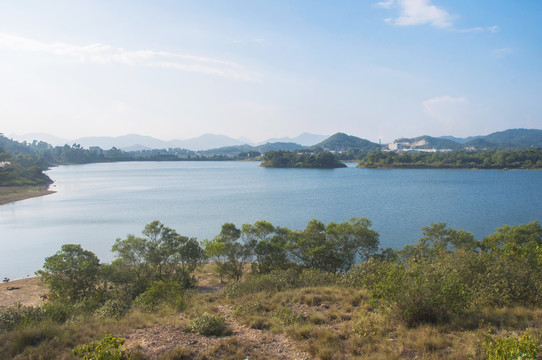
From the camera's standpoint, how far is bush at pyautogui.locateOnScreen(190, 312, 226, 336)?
7.29m

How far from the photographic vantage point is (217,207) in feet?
149

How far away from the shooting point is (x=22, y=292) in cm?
1889

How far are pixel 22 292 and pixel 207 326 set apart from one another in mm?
17385

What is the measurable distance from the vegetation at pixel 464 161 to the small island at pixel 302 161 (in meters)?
12.6

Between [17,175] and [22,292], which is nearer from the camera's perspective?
[22,292]

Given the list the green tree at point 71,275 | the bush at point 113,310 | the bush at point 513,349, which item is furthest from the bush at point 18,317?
the bush at point 513,349

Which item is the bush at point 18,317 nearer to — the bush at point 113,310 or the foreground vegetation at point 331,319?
the foreground vegetation at point 331,319

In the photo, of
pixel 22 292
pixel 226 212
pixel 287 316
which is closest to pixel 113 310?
pixel 287 316

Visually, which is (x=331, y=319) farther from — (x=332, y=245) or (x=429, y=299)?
(x=332, y=245)

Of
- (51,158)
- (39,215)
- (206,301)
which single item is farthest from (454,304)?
(51,158)

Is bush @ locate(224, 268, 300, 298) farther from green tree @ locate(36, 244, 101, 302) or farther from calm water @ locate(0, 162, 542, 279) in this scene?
calm water @ locate(0, 162, 542, 279)

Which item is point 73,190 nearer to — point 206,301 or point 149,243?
point 149,243

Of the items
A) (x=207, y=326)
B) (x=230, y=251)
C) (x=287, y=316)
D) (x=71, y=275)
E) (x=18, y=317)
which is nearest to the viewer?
(x=207, y=326)

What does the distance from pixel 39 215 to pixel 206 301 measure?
42.2 metres
